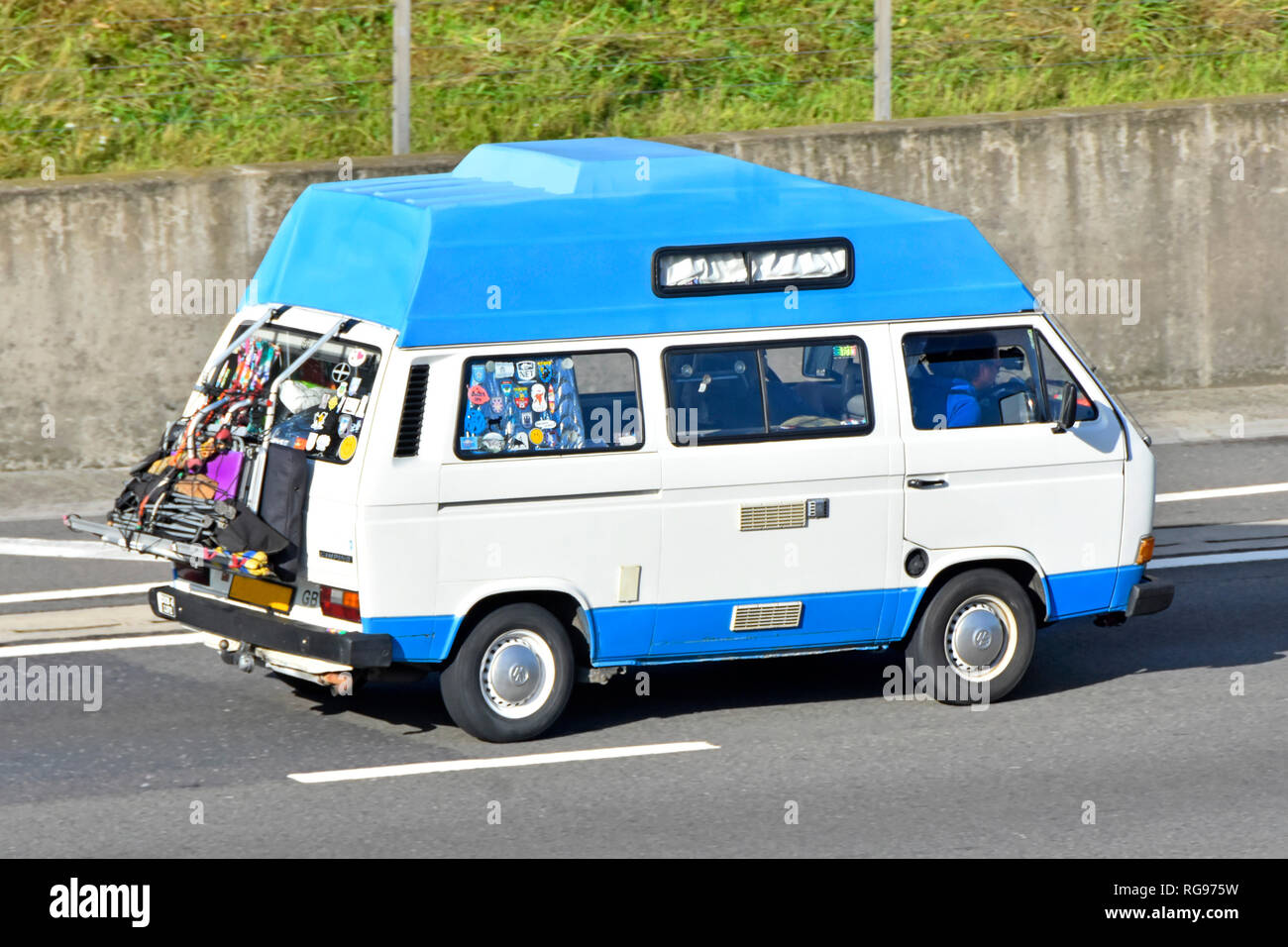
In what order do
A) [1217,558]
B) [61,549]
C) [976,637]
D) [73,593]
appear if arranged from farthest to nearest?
[1217,558], [61,549], [73,593], [976,637]

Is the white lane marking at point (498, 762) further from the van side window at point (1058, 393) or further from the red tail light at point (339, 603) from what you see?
the van side window at point (1058, 393)

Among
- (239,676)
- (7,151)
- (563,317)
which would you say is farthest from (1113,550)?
(7,151)

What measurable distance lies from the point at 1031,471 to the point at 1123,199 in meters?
7.97

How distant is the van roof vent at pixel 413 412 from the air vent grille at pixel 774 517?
1.62 metres

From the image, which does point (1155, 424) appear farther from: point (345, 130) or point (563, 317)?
point (563, 317)

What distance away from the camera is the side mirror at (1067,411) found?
9859 mm

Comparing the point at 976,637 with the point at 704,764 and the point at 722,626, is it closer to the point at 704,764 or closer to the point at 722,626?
the point at 722,626

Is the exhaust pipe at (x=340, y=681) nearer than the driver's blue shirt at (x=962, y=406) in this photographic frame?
Yes

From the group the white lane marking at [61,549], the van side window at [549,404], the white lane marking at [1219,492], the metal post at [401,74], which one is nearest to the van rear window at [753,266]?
the van side window at [549,404]

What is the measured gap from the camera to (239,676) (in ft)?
34.4

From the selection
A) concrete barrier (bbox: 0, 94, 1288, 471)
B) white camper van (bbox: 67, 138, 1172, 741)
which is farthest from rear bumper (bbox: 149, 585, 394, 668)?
concrete barrier (bbox: 0, 94, 1288, 471)

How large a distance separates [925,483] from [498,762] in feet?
8.16

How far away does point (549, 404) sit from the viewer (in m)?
9.16

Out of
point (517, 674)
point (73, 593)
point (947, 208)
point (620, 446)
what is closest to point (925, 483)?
point (620, 446)
